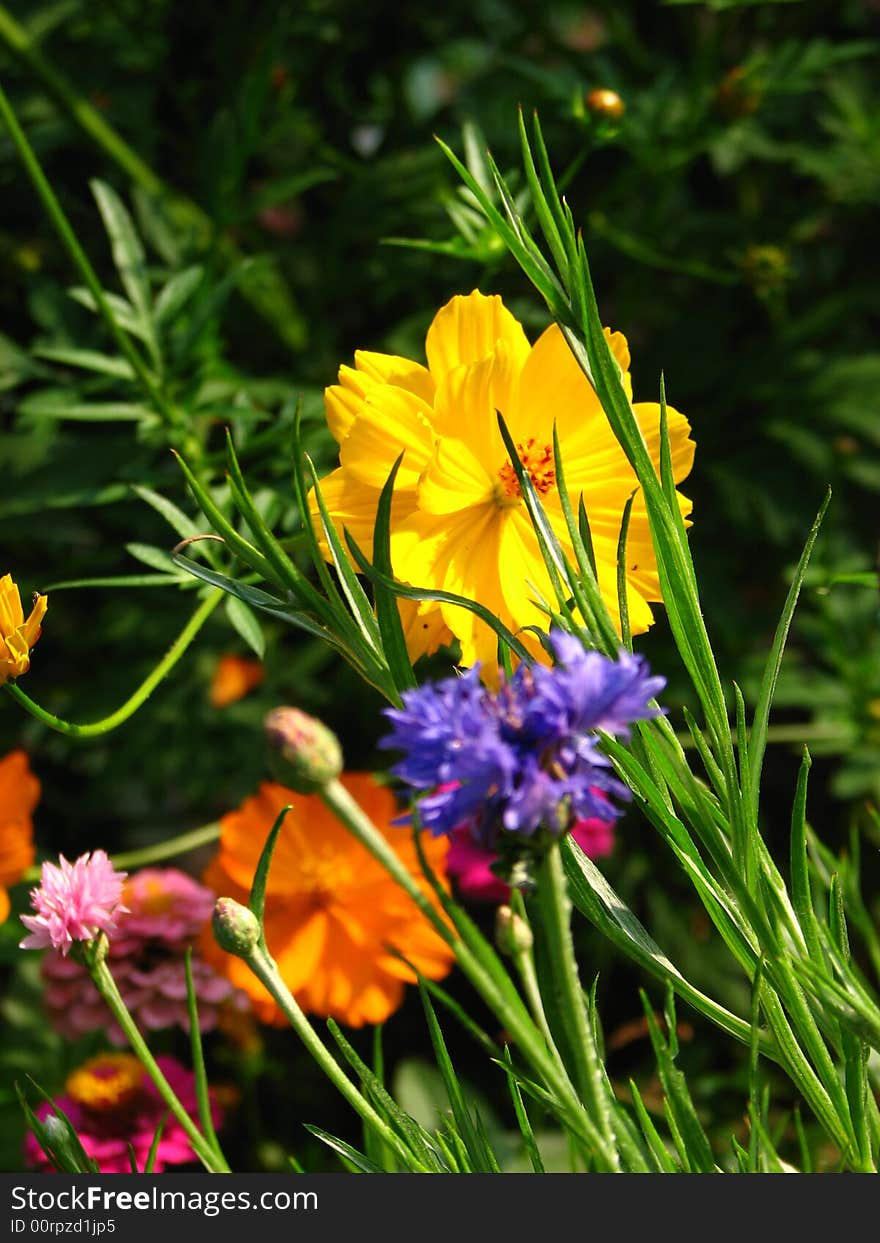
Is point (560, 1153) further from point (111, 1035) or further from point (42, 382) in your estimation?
point (42, 382)

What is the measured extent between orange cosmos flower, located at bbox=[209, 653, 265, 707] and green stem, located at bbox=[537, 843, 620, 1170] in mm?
754

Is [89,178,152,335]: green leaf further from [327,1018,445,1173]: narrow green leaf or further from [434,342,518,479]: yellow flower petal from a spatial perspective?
[327,1018,445,1173]: narrow green leaf

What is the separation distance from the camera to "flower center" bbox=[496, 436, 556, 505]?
1.89 feet

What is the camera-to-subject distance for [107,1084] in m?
0.78

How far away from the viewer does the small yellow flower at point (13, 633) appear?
480 mm

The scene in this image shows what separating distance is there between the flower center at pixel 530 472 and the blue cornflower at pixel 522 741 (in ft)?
0.78

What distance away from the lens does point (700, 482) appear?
112cm

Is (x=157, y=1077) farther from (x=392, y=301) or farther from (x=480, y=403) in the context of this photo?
(x=392, y=301)

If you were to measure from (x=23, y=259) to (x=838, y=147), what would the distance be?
68 centimetres

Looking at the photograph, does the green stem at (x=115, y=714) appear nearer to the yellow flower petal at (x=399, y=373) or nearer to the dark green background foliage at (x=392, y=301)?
the yellow flower petal at (x=399, y=373)

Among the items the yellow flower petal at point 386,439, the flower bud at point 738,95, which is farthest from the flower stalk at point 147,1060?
the flower bud at point 738,95

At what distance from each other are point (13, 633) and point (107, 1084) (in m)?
0.41

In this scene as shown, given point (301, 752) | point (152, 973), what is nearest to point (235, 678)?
point (152, 973)

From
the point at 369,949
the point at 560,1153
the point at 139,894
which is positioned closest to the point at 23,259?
the point at 139,894
